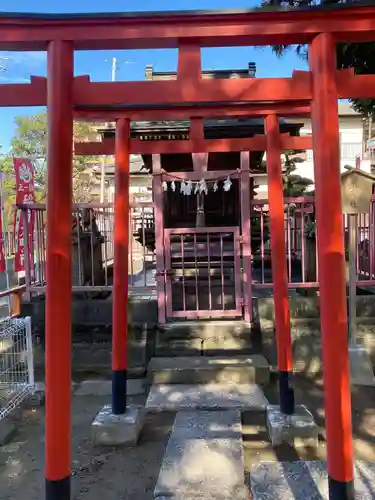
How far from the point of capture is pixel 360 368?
19.1 ft

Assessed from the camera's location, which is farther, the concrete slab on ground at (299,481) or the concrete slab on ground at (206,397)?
the concrete slab on ground at (206,397)

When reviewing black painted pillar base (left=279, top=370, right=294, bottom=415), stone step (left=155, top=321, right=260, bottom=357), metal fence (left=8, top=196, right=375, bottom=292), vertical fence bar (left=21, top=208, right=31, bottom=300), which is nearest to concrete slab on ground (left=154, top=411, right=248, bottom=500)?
black painted pillar base (left=279, top=370, right=294, bottom=415)

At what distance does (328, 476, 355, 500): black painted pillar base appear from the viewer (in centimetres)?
259

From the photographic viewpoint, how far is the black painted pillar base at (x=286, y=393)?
446cm

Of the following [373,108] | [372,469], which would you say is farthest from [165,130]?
[372,469]

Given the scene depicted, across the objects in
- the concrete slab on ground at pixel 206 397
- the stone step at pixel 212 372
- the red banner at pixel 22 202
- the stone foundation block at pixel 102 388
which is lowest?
the stone foundation block at pixel 102 388

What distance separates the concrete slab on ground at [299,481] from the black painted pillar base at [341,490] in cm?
36

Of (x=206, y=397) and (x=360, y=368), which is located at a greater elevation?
(x=360, y=368)

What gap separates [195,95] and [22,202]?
608 centimetres

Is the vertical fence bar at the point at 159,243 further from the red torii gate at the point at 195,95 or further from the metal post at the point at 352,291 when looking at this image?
the red torii gate at the point at 195,95

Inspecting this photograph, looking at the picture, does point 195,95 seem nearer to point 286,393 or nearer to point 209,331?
point 286,393

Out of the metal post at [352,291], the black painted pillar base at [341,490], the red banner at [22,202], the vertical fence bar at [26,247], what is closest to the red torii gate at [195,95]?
the black painted pillar base at [341,490]

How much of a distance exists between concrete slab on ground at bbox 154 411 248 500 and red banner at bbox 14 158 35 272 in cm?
362

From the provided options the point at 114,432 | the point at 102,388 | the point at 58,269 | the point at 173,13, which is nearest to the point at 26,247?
the point at 102,388
